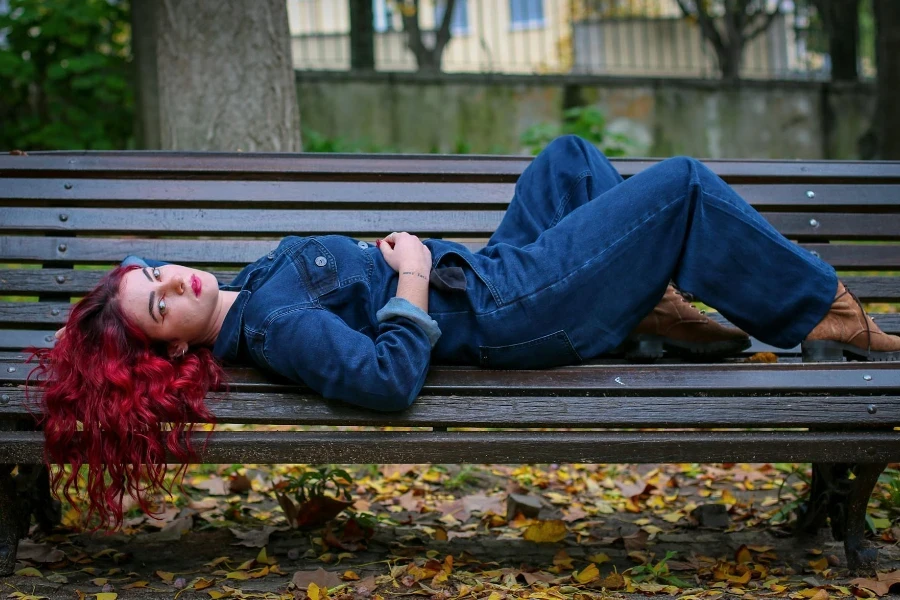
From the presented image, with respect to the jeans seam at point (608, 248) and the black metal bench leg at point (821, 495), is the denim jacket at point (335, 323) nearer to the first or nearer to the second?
the jeans seam at point (608, 248)

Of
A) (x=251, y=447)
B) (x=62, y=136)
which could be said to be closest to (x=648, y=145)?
(x=62, y=136)

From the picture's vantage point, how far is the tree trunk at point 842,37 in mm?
11016

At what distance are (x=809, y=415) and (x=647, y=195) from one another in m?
0.77

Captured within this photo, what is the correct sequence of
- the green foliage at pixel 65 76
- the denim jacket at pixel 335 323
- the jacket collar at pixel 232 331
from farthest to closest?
1. the green foliage at pixel 65 76
2. the jacket collar at pixel 232 331
3. the denim jacket at pixel 335 323

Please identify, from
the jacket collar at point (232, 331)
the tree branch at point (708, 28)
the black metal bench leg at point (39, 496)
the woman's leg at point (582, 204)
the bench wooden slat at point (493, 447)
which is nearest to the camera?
the bench wooden slat at point (493, 447)

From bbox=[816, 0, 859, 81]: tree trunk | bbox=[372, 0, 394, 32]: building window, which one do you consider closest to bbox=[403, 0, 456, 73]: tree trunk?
bbox=[372, 0, 394, 32]: building window

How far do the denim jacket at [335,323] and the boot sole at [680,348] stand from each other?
0.69m

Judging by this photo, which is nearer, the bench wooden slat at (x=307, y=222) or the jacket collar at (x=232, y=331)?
the jacket collar at (x=232, y=331)

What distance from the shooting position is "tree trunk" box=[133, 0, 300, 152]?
184 inches

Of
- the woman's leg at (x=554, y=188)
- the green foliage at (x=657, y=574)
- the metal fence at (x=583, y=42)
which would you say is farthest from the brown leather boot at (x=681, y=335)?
the metal fence at (x=583, y=42)

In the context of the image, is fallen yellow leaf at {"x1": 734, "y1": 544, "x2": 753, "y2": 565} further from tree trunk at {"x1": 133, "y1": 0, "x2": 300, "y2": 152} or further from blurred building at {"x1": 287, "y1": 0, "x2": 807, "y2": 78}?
blurred building at {"x1": 287, "y1": 0, "x2": 807, "y2": 78}

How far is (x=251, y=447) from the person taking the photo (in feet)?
8.94

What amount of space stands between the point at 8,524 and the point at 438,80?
716 cm

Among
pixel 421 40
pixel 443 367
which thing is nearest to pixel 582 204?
pixel 443 367
